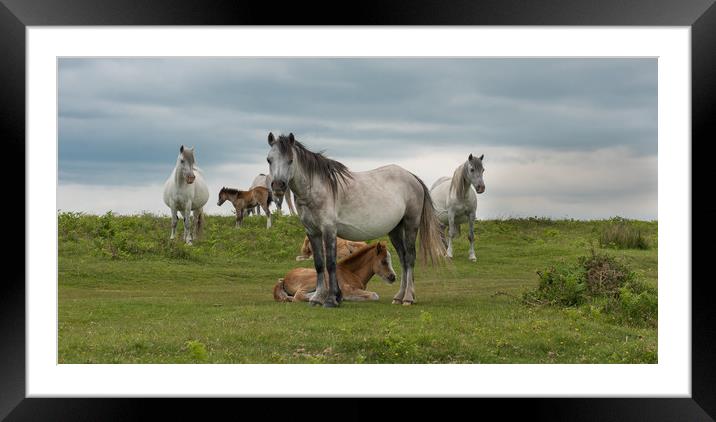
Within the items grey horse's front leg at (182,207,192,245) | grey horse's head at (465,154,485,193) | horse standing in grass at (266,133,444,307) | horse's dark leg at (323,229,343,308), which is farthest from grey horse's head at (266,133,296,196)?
grey horse's front leg at (182,207,192,245)

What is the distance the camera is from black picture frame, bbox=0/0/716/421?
6.45 metres

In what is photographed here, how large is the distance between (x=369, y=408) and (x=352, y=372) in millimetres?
676

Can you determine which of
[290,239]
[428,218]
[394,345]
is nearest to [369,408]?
[394,345]

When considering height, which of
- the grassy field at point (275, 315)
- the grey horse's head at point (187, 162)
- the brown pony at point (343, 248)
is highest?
the grey horse's head at point (187, 162)

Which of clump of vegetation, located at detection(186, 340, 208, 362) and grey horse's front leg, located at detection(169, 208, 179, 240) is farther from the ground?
grey horse's front leg, located at detection(169, 208, 179, 240)

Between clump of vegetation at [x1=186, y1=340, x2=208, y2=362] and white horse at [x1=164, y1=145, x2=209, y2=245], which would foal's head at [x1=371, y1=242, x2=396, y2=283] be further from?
white horse at [x1=164, y1=145, x2=209, y2=245]

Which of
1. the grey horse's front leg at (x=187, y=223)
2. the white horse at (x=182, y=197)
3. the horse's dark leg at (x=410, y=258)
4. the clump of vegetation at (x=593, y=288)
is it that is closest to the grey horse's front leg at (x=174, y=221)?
the white horse at (x=182, y=197)

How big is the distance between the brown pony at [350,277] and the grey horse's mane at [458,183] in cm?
565

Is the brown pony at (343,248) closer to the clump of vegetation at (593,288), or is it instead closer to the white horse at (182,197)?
the white horse at (182,197)

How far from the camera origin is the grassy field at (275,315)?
8555mm

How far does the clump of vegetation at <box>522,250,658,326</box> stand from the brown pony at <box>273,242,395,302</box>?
2.71 metres

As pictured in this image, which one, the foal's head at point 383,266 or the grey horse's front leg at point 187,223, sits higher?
the grey horse's front leg at point 187,223

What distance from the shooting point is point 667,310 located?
698 centimetres
